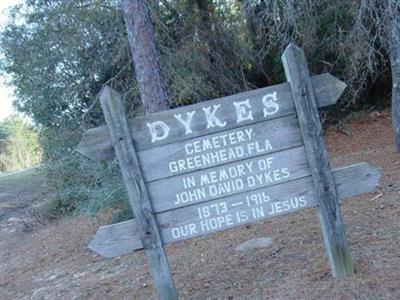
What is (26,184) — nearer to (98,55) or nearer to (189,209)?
(98,55)

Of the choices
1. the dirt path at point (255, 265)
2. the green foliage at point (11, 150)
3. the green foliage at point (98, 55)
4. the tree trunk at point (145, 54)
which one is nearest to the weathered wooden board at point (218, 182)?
the dirt path at point (255, 265)

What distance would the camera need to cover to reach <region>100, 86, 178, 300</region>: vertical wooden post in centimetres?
309

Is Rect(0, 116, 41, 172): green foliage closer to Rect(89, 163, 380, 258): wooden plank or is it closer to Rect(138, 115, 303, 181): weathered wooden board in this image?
Rect(89, 163, 380, 258): wooden plank

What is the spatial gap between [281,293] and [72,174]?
→ 20.4 feet

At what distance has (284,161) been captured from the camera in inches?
128

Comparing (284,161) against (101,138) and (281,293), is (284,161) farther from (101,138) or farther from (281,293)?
(101,138)

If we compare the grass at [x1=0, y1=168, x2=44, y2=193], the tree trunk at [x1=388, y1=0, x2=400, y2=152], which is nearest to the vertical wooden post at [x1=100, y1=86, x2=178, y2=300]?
the tree trunk at [x1=388, y1=0, x2=400, y2=152]

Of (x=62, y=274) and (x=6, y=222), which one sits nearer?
(x=62, y=274)

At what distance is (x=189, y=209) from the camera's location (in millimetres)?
3182

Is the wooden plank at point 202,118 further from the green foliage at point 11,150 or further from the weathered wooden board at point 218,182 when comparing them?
the green foliage at point 11,150

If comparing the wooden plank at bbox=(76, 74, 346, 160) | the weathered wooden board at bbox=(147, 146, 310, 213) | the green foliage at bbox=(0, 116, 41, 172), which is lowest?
the green foliage at bbox=(0, 116, 41, 172)

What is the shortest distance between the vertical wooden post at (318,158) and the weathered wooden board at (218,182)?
213 millimetres

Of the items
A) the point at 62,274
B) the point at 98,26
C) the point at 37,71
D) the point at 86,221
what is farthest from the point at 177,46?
the point at 62,274

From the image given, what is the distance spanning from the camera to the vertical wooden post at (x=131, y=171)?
309cm
